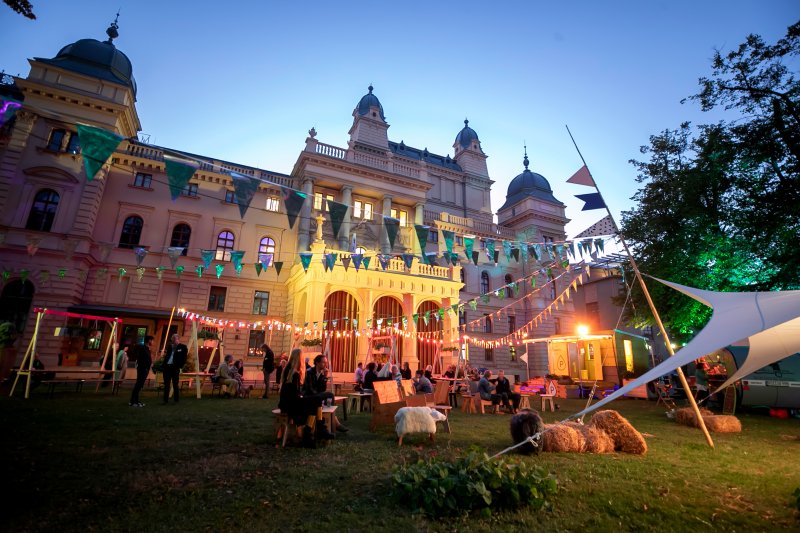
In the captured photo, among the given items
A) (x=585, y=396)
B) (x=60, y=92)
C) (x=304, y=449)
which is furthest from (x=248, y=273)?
(x=585, y=396)

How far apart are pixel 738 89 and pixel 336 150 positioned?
21.4 metres

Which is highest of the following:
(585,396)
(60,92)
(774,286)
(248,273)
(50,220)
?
(60,92)

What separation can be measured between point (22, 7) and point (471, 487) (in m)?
9.13

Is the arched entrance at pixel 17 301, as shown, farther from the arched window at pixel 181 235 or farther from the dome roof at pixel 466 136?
the dome roof at pixel 466 136

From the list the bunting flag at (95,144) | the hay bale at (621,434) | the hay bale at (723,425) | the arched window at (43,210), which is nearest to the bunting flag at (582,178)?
the hay bale at (621,434)

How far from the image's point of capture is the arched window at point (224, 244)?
75.6 feet

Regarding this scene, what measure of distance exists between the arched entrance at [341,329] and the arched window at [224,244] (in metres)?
7.74

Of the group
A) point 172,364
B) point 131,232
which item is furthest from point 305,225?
point 172,364

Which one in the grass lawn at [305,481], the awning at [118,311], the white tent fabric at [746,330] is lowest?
the grass lawn at [305,481]

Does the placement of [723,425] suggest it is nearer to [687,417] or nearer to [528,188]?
[687,417]

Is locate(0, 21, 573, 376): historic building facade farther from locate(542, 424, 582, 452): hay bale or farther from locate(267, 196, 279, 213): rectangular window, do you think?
locate(542, 424, 582, 452): hay bale

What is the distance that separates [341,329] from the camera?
2081 centimetres

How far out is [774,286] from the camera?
13367 millimetres

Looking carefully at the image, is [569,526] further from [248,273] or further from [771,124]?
[248,273]
